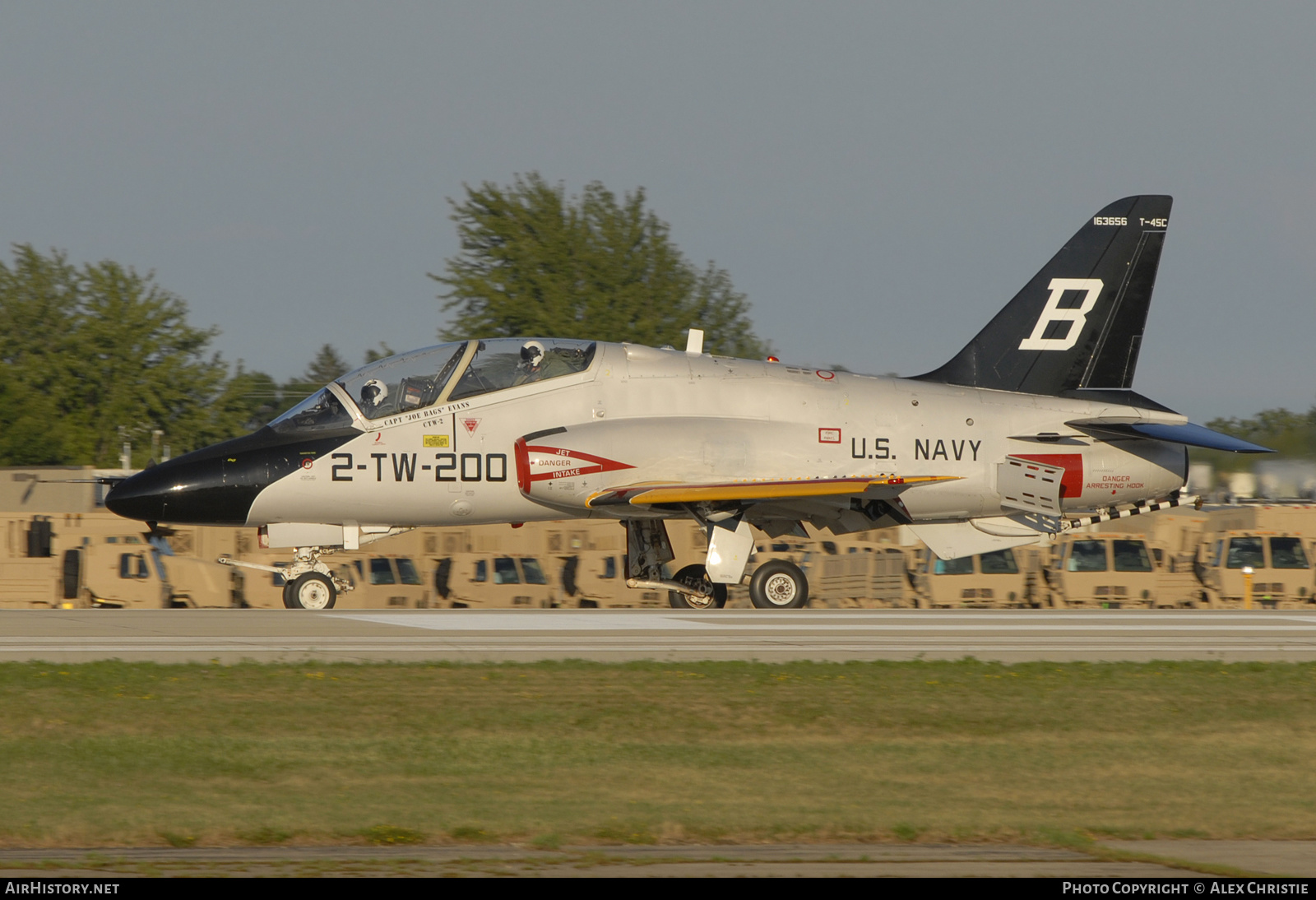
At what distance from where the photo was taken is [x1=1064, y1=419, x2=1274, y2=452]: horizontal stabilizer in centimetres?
1838

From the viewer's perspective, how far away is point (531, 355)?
1769cm

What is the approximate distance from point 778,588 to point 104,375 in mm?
38169

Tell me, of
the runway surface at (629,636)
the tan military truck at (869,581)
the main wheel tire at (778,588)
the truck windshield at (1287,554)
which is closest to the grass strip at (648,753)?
the runway surface at (629,636)

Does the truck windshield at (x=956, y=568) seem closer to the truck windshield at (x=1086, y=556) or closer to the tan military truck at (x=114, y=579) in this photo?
the truck windshield at (x=1086, y=556)

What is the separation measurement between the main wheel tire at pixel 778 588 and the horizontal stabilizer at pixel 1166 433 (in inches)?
162

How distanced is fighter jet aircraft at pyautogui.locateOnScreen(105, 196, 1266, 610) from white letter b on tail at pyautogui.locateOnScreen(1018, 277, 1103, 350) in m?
0.02

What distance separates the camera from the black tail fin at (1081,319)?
767 inches

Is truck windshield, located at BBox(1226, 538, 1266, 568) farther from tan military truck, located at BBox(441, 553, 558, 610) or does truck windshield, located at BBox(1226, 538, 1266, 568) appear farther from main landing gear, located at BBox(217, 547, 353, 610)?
main landing gear, located at BBox(217, 547, 353, 610)

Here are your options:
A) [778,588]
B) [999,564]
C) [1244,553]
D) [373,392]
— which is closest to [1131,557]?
[1244,553]

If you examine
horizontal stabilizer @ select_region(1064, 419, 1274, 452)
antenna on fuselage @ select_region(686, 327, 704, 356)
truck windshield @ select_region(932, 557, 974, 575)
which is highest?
antenna on fuselage @ select_region(686, 327, 704, 356)

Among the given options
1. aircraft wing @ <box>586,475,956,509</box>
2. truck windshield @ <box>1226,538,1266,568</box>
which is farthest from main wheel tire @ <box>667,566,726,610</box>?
truck windshield @ <box>1226,538,1266,568</box>

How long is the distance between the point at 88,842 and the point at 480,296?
148 feet

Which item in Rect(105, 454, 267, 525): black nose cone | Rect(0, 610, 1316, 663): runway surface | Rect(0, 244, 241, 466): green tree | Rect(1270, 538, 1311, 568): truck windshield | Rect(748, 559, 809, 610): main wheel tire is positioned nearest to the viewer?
Rect(0, 610, 1316, 663): runway surface

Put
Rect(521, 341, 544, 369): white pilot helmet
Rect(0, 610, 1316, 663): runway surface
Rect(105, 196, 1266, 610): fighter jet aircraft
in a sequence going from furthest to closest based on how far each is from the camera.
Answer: Rect(521, 341, 544, 369): white pilot helmet
Rect(105, 196, 1266, 610): fighter jet aircraft
Rect(0, 610, 1316, 663): runway surface
